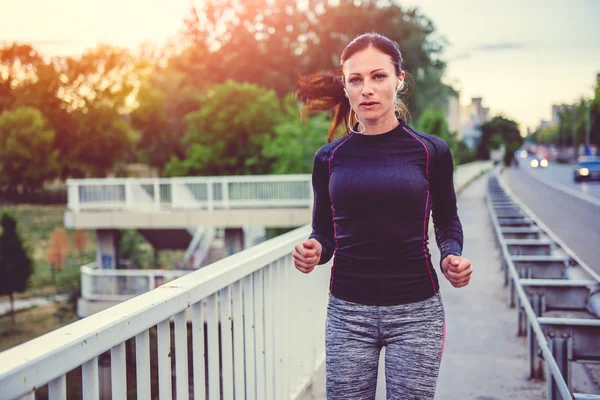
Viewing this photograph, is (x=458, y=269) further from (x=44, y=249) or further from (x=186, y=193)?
(x=44, y=249)

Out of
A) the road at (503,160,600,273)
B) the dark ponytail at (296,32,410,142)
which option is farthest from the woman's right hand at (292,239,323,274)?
the road at (503,160,600,273)

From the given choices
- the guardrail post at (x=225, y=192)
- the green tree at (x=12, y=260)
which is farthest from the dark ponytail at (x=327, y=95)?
the green tree at (x=12, y=260)

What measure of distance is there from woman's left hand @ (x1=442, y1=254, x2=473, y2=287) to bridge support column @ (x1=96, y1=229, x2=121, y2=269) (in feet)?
84.7

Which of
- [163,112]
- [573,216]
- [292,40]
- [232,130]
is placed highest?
[292,40]

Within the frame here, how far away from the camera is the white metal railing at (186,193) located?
24.2 m

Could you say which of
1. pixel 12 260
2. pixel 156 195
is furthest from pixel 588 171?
pixel 12 260

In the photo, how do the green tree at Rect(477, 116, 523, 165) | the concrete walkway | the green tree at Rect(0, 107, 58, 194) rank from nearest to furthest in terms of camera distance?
the concrete walkway → the green tree at Rect(0, 107, 58, 194) → the green tree at Rect(477, 116, 523, 165)

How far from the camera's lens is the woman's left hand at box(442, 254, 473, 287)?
7.56 feet

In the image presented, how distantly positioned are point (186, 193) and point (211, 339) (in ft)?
74.6

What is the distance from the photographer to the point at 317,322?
195 inches

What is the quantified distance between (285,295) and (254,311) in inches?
25.9

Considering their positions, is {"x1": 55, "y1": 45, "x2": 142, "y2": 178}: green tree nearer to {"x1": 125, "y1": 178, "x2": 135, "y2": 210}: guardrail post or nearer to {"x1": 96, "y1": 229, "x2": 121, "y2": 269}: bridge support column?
{"x1": 96, "y1": 229, "x2": 121, "y2": 269}: bridge support column

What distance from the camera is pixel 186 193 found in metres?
25.2

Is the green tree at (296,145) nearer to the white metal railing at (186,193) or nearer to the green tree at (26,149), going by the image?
the white metal railing at (186,193)
